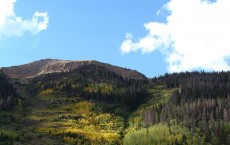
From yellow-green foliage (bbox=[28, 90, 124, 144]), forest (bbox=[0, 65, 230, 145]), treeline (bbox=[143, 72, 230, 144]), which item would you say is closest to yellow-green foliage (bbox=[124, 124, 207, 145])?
forest (bbox=[0, 65, 230, 145])

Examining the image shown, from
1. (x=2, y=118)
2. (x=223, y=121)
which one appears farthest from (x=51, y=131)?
(x=223, y=121)

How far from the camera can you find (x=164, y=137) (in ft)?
411

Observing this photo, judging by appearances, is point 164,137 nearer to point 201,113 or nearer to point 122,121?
point 201,113

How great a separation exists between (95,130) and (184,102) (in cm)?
3534

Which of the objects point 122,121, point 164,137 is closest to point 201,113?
point 164,137

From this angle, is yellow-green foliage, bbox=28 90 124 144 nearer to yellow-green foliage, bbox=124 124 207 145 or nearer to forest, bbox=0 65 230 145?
forest, bbox=0 65 230 145

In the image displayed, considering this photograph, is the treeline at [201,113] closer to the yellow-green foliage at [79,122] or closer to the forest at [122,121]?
the forest at [122,121]

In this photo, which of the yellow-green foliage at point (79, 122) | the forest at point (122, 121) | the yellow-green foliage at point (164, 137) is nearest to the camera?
the yellow-green foliage at point (164, 137)

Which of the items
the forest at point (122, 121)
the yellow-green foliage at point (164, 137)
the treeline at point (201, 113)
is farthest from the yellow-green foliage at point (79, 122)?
the treeline at point (201, 113)

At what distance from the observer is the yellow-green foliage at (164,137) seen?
12206 cm

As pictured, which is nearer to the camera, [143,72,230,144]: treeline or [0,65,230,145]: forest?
[0,65,230,145]: forest

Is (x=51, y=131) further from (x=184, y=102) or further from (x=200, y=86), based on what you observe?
(x=200, y=86)

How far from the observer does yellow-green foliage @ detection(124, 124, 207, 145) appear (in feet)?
400

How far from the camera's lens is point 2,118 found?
15612 cm
